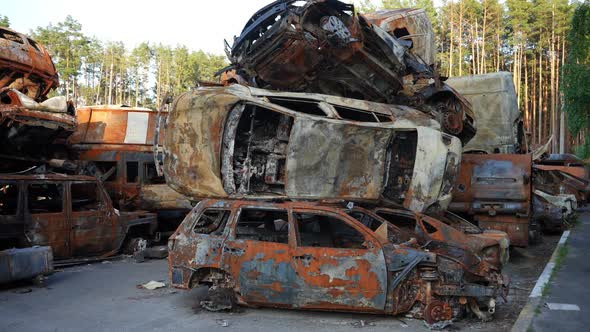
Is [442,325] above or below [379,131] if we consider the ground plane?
below

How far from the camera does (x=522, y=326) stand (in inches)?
189

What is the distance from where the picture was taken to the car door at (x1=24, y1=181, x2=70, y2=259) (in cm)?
751


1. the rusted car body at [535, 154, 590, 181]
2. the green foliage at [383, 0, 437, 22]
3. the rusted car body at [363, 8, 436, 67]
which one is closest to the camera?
the rusted car body at [363, 8, 436, 67]

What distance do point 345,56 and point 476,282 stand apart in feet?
14.7

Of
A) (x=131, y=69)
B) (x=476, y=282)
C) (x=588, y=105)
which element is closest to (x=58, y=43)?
(x=131, y=69)

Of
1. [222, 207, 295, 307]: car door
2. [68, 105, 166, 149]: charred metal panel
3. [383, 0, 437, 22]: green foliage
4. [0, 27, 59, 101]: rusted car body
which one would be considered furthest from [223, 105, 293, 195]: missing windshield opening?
[383, 0, 437, 22]: green foliage

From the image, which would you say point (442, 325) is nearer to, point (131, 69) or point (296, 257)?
point (296, 257)

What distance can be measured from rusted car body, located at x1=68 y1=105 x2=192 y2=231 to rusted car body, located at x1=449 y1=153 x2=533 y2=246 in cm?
644

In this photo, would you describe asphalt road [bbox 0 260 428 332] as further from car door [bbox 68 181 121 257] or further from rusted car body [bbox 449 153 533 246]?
rusted car body [bbox 449 153 533 246]

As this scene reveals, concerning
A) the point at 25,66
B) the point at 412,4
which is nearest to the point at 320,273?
the point at 25,66

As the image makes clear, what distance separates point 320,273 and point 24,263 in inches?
172

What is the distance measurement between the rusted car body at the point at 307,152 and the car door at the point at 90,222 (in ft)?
7.38

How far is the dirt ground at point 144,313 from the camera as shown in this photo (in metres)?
5.02

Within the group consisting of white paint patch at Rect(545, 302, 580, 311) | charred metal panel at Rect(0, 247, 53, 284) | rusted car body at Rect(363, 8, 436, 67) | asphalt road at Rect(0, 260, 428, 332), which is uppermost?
rusted car body at Rect(363, 8, 436, 67)
